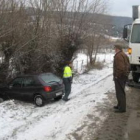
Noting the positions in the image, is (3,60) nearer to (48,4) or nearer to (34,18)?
(34,18)

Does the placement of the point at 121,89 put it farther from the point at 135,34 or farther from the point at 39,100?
the point at 135,34

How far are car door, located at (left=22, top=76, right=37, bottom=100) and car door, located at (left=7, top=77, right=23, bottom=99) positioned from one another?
0.25m

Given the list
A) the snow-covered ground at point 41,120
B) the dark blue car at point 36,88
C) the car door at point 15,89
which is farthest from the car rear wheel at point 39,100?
the car door at point 15,89

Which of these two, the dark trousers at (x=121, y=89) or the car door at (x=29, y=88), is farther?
the car door at (x=29, y=88)

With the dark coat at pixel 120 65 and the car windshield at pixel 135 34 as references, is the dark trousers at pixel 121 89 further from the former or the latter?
the car windshield at pixel 135 34

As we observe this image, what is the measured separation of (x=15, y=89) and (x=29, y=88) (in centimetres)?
84

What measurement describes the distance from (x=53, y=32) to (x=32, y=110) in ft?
25.4

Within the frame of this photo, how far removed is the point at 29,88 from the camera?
36.3ft

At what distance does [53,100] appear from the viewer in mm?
11578

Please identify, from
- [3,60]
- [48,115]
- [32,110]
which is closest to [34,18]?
[3,60]

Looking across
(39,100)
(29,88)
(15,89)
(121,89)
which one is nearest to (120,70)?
(121,89)

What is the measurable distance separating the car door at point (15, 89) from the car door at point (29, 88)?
246 millimetres

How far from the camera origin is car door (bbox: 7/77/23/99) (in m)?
11.4

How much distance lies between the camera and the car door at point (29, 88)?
431 inches
